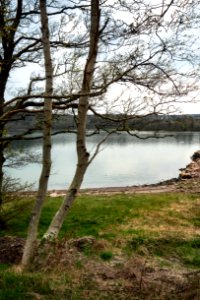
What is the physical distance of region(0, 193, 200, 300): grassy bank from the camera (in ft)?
21.0

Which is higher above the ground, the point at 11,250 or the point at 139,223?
the point at 11,250

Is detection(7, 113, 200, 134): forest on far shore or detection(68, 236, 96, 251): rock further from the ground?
detection(7, 113, 200, 134): forest on far shore

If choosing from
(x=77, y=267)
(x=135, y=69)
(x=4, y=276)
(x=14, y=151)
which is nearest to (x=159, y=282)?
(x=77, y=267)

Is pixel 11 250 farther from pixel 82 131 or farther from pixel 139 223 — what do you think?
pixel 139 223

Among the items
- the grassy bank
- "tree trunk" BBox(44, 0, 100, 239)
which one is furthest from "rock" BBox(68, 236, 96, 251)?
"tree trunk" BBox(44, 0, 100, 239)

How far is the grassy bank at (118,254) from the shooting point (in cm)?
639

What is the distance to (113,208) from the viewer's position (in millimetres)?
15438

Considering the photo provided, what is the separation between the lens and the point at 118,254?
9.99 metres

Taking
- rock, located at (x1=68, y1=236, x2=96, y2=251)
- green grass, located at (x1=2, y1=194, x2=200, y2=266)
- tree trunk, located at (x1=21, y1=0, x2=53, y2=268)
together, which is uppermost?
tree trunk, located at (x1=21, y1=0, x2=53, y2=268)

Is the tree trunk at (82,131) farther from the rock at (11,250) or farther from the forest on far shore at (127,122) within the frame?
the forest on far shore at (127,122)

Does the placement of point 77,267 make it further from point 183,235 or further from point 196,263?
point 183,235

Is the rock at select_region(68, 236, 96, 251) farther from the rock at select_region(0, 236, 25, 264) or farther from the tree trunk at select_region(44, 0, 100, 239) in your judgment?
the tree trunk at select_region(44, 0, 100, 239)

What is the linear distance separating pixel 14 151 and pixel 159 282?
7262 mm

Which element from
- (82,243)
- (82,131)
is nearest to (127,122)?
(82,243)
